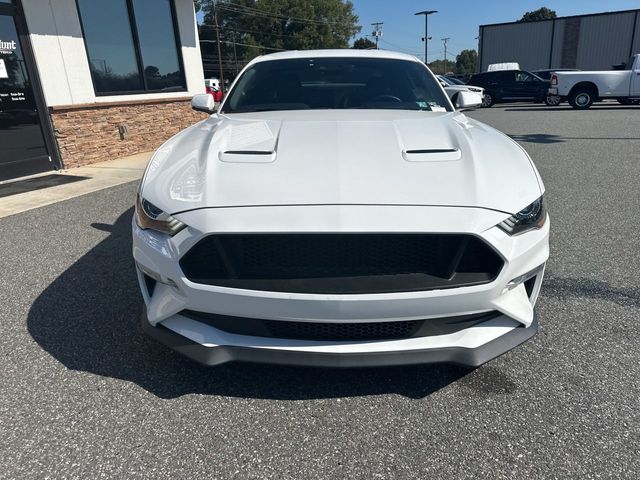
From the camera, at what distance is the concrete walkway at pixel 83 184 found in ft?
17.7

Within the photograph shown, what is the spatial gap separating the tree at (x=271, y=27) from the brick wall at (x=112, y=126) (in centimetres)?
5264

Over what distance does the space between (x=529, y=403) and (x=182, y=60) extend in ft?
32.6

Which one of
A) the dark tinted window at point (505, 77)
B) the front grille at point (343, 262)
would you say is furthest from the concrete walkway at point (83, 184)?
the dark tinted window at point (505, 77)

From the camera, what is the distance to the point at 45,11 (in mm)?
6848

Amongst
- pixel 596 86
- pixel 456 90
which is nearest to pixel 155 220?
pixel 456 90

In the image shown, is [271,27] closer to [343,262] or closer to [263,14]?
[263,14]

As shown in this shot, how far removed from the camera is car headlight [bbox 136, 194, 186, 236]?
1814 millimetres

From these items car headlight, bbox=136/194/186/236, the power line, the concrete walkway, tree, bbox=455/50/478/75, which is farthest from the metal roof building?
tree, bbox=455/50/478/75

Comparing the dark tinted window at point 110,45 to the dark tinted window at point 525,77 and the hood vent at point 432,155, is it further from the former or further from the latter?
the dark tinted window at point 525,77

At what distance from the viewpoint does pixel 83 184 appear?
6410mm

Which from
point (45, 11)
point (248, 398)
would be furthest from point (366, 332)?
point (45, 11)

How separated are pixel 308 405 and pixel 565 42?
40.8 metres

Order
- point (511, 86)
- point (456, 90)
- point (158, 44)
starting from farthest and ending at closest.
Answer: point (511, 86) → point (158, 44) → point (456, 90)

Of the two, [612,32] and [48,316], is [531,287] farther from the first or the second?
[612,32]
